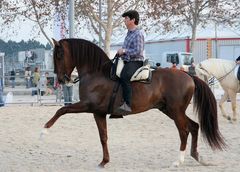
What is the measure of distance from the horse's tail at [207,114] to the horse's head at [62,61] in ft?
7.01

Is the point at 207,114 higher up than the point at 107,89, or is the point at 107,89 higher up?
the point at 107,89

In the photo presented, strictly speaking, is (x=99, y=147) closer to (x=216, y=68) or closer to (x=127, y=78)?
(x=127, y=78)

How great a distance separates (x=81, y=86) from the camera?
823 centimetres

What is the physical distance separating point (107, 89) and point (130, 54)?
65cm

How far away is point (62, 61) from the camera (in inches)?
326

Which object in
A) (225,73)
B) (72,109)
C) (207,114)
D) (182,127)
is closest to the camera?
(72,109)

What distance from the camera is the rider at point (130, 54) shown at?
26.5 ft

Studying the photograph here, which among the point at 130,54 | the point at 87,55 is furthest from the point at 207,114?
the point at 87,55

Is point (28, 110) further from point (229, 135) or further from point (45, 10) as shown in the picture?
point (45, 10)

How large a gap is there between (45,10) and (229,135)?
1860cm

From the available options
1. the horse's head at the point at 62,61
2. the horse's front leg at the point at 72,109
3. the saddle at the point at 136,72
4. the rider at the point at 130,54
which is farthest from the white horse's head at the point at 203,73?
the horse's front leg at the point at 72,109

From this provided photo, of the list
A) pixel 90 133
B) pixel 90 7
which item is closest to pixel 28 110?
pixel 90 133

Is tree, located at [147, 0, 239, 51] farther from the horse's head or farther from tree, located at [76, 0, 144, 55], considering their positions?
the horse's head

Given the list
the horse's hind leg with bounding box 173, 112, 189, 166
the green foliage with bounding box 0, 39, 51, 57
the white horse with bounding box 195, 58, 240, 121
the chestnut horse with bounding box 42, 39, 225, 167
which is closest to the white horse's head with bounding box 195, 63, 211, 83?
the white horse with bounding box 195, 58, 240, 121
